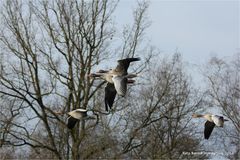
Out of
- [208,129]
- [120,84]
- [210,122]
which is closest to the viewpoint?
[120,84]

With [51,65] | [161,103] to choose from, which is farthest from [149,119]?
[51,65]

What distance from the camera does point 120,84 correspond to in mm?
12305

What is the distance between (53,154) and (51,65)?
4.12 meters

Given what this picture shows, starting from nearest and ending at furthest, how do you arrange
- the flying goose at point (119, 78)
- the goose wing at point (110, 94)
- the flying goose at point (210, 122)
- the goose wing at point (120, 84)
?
the goose wing at point (120, 84), the flying goose at point (119, 78), the goose wing at point (110, 94), the flying goose at point (210, 122)

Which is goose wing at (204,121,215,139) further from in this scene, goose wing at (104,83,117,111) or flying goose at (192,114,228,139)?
goose wing at (104,83,117,111)

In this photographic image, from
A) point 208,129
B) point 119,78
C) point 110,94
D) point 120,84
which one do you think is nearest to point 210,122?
point 208,129

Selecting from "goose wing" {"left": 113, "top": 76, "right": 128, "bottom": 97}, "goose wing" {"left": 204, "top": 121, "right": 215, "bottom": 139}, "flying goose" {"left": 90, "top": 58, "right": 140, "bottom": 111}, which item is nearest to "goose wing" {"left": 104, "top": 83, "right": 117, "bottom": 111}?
"flying goose" {"left": 90, "top": 58, "right": 140, "bottom": 111}

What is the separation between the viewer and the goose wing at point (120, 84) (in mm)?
11928

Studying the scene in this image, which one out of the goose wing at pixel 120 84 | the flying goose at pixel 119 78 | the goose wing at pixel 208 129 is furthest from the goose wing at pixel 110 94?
the goose wing at pixel 208 129

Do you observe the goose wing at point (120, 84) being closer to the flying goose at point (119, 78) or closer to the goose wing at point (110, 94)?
the flying goose at point (119, 78)

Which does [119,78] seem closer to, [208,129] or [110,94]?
[110,94]

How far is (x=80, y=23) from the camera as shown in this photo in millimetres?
25828

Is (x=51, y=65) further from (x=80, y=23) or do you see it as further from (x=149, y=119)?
(x=149, y=119)

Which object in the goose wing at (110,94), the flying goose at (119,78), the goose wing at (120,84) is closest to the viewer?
the goose wing at (120,84)
